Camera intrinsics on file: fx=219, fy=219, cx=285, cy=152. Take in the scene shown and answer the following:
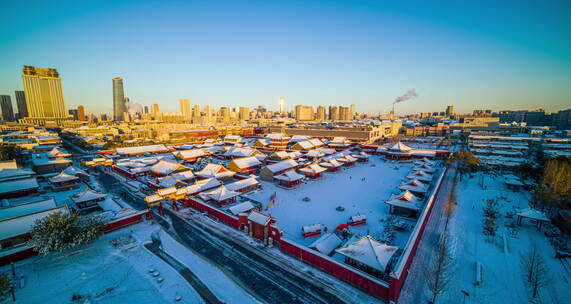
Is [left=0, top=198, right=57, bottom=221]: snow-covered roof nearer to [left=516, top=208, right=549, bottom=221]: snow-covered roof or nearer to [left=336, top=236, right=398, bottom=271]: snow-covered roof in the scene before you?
[left=336, top=236, right=398, bottom=271]: snow-covered roof

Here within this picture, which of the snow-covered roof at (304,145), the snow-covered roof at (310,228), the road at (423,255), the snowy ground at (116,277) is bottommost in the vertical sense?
the snowy ground at (116,277)

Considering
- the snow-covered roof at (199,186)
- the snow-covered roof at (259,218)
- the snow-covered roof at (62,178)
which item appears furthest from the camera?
the snow-covered roof at (62,178)

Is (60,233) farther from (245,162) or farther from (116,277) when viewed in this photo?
(245,162)

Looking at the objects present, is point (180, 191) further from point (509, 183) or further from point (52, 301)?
point (509, 183)

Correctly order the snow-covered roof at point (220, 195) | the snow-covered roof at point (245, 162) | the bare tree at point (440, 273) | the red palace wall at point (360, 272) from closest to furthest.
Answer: the bare tree at point (440, 273) < the red palace wall at point (360, 272) < the snow-covered roof at point (220, 195) < the snow-covered roof at point (245, 162)

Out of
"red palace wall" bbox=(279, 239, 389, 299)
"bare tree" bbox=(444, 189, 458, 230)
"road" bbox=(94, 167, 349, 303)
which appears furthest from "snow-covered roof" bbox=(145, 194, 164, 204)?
"bare tree" bbox=(444, 189, 458, 230)

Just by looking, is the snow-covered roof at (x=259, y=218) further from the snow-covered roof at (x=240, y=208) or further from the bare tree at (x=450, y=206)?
the bare tree at (x=450, y=206)

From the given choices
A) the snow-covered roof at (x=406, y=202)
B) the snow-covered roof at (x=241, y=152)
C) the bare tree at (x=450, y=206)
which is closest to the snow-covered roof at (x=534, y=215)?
the bare tree at (x=450, y=206)
